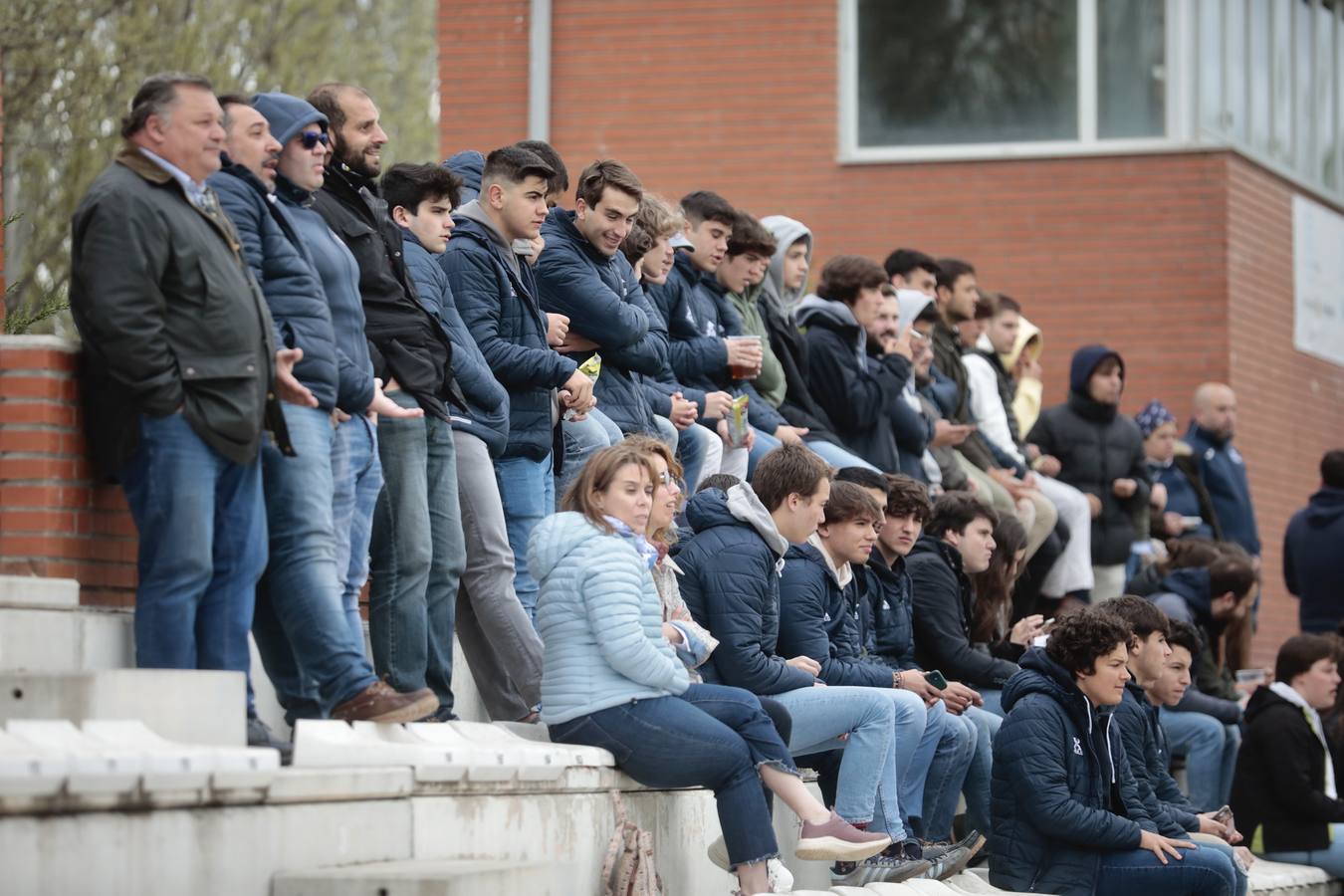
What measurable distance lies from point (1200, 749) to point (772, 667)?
4.58m

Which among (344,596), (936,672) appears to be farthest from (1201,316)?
(344,596)

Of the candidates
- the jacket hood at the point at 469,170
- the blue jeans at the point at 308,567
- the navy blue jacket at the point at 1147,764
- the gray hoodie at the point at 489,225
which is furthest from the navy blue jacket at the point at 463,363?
the navy blue jacket at the point at 1147,764

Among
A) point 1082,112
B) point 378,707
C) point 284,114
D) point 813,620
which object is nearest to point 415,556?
point 378,707

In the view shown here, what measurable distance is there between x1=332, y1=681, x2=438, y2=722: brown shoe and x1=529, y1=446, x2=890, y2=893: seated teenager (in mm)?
760

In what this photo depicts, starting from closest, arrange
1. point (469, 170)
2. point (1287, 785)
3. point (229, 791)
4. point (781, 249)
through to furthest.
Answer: point (229, 791)
point (469, 170)
point (1287, 785)
point (781, 249)

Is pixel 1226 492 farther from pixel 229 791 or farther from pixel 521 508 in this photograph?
pixel 229 791

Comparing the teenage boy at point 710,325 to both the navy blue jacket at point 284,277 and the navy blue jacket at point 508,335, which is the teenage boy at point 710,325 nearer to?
the navy blue jacket at point 508,335

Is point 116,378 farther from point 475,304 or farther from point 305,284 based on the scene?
point 475,304

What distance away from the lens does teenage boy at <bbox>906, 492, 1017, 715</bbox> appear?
9.66 m

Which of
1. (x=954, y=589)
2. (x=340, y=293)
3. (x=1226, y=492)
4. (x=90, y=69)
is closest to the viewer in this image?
(x=340, y=293)

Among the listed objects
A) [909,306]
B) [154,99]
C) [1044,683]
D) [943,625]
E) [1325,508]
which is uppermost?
[154,99]

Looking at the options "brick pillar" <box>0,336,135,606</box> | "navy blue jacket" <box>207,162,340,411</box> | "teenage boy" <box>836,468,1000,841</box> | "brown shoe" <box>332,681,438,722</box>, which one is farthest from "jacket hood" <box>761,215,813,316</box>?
"brick pillar" <box>0,336,135,606</box>

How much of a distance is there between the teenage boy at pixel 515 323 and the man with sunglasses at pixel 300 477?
4.22ft

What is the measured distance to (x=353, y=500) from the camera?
6723 millimetres
